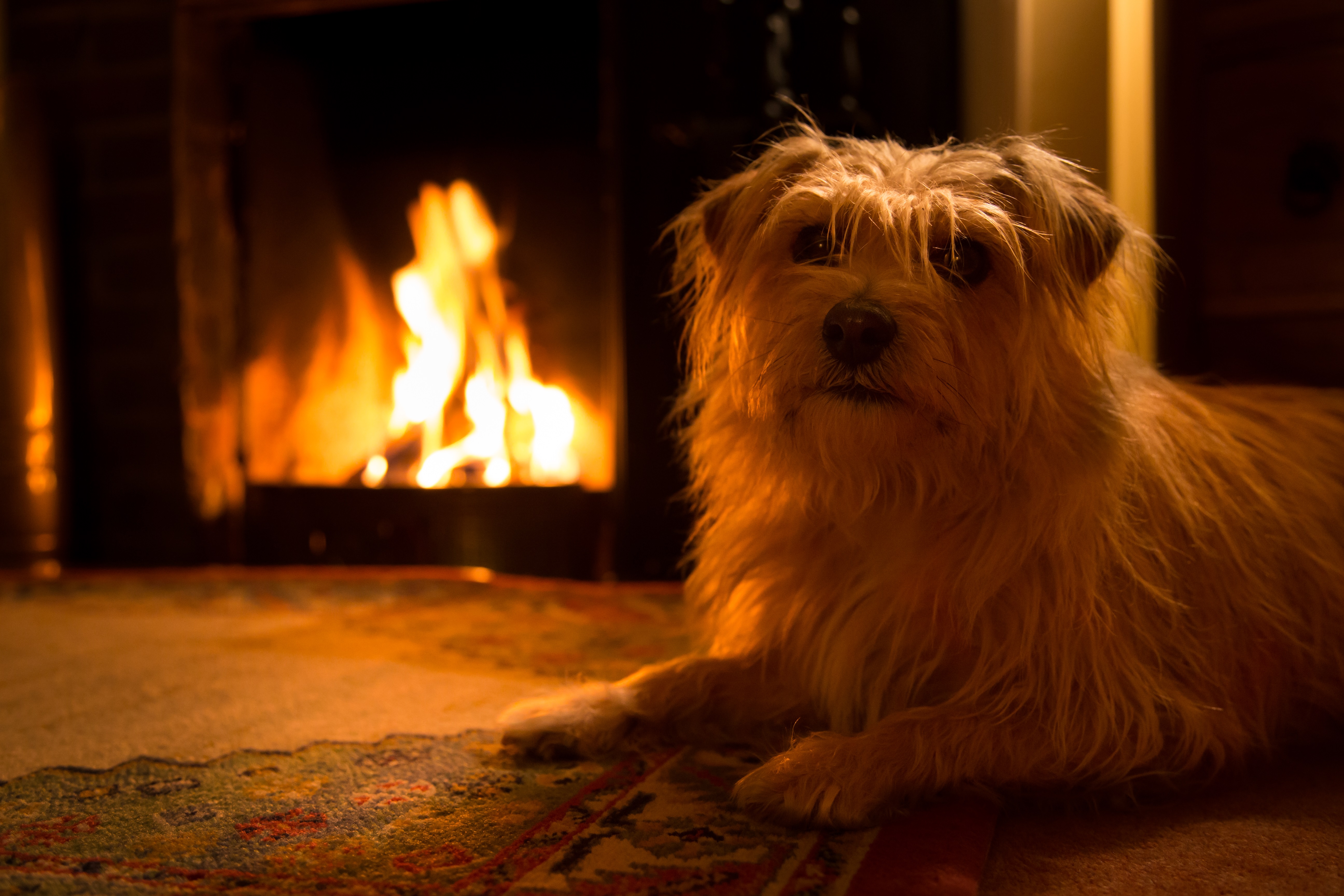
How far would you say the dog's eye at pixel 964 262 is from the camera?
1.19m

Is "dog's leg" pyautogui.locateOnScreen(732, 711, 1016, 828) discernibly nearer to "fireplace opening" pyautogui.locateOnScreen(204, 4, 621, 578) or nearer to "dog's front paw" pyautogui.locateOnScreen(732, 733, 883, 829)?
"dog's front paw" pyautogui.locateOnScreen(732, 733, 883, 829)

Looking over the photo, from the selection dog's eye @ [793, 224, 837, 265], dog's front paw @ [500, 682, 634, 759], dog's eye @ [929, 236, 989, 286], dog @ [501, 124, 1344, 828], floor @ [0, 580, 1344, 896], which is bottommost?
floor @ [0, 580, 1344, 896]

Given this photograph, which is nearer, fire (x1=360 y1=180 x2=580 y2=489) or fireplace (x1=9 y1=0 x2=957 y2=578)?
fireplace (x1=9 y1=0 x2=957 y2=578)

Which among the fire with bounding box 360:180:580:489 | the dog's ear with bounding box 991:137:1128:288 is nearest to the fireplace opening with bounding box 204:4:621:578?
the fire with bounding box 360:180:580:489

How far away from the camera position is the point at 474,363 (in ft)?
9.41

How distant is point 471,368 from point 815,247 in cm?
176

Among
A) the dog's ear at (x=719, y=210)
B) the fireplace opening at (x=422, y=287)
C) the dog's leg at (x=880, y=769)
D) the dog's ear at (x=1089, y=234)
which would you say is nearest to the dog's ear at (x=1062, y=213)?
the dog's ear at (x=1089, y=234)

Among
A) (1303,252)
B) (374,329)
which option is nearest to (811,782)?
(1303,252)

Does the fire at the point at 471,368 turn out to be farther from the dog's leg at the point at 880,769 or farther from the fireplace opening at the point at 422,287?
the dog's leg at the point at 880,769

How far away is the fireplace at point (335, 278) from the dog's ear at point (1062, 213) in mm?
1370

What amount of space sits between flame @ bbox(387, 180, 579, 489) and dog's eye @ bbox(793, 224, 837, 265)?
5.28 ft

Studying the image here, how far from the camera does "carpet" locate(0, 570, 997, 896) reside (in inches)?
35.3

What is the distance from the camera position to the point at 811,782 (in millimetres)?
1015

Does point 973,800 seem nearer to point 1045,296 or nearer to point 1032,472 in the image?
point 1032,472
